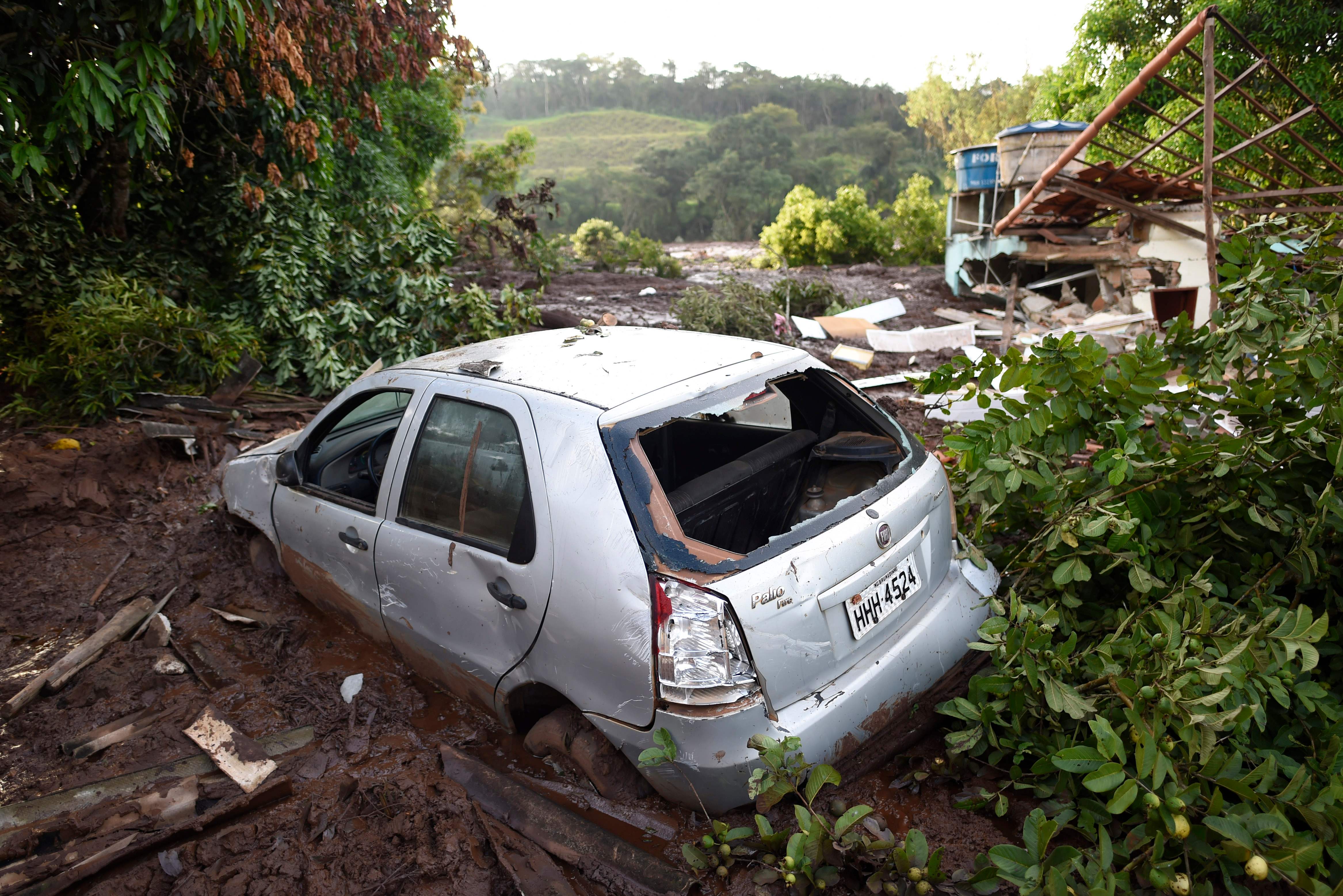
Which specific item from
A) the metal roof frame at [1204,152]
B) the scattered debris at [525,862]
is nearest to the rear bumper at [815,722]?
the scattered debris at [525,862]

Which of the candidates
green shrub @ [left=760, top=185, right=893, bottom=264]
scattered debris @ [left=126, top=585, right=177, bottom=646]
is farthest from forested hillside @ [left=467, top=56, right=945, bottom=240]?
scattered debris @ [left=126, top=585, right=177, bottom=646]

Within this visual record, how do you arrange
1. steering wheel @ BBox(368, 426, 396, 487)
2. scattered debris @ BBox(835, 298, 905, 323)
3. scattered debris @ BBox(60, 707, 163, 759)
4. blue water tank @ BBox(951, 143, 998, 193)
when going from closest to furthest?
scattered debris @ BBox(60, 707, 163, 759), steering wheel @ BBox(368, 426, 396, 487), scattered debris @ BBox(835, 298, 905, 323), blue water tank @ BBox(951, 143, 998, 193)

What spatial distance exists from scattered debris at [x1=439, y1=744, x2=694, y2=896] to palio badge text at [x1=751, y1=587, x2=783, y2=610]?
849 mm

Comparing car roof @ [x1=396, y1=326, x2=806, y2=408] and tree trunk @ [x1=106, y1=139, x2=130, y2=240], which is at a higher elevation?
tree trunk @ [x1=106, y1=139, x2=130, y2=240]

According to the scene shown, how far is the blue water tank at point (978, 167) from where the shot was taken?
50.5ft

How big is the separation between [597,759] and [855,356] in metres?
8.11

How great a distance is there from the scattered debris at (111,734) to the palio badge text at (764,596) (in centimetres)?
277

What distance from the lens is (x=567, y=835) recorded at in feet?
8.00

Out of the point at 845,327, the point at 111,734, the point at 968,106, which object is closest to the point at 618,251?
the point at 845,327

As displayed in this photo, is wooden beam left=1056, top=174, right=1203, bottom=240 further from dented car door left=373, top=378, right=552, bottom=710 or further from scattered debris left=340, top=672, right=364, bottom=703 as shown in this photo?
scattered debris left=340, top=672, right=364, bottom=703

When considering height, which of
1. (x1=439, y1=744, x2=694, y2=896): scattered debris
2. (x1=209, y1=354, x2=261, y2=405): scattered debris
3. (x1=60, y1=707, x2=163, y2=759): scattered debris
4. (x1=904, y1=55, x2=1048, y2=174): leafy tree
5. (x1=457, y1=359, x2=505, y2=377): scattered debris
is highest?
(x1=904, y1=55, x2=1048, y2=174): leafy tree

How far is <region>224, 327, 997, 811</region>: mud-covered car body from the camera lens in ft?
7.18

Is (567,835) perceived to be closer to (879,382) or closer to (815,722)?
(815,722)

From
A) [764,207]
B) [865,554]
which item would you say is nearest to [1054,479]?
[865,554]
